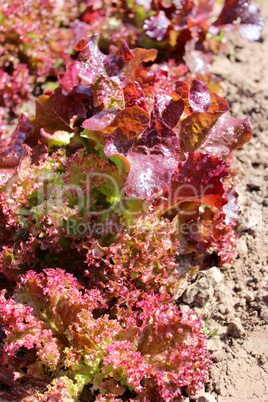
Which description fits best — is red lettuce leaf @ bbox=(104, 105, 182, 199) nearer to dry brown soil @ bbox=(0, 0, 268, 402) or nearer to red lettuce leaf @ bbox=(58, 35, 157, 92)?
red lettuce leaf @ bbox=(58, 35, 157, 92)

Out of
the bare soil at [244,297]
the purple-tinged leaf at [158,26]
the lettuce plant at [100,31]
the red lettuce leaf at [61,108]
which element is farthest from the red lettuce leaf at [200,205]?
the purple-tinged leaf at [158,26]

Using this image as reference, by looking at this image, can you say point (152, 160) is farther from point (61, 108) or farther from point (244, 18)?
point (244, 18)

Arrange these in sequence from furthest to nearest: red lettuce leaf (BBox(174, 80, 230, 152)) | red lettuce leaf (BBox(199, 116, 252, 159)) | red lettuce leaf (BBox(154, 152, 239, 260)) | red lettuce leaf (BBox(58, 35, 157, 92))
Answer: red lettuce leaf (BBox(199, 116, 252, 159))
red lettuce leaf (BBox(58, 35, 157, 92))
red lettuce leaf (BBox(154, 152, 239, 260))
red lettuce leaf (BBox(174, 80, 230, 152))

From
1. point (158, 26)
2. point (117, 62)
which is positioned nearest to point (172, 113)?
point (117, 62)

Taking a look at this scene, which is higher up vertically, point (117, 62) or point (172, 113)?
point (117, 62)

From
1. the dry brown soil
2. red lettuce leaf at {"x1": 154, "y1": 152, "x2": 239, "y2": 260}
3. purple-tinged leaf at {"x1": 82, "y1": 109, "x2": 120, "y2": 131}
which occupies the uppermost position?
purple-tinged leaf at {"x1": 82, "y1": 109, "x2": 120, "y2": 131}

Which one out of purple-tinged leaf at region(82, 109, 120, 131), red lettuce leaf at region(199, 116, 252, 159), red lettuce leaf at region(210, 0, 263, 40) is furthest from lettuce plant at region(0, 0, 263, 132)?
purple-tinged leaf at region(82, 109, 120, 131)

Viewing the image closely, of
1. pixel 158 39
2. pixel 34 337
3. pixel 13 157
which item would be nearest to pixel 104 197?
pixel 13 157

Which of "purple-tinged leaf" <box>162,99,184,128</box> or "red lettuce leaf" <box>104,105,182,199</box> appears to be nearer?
"red lettuce leaf" <box>104,105,182,199</box>
